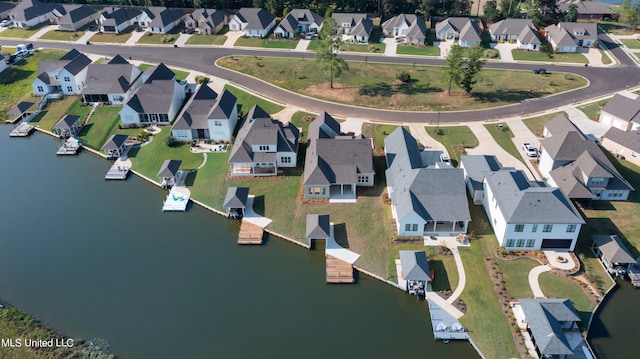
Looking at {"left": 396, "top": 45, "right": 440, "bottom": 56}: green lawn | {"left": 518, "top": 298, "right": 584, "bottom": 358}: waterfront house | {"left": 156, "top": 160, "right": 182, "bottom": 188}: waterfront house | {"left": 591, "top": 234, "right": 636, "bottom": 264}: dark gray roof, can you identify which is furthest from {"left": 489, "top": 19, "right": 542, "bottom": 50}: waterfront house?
{"left": 156, "top": 160, "right": 182, "bottom": 188}: waterfront house

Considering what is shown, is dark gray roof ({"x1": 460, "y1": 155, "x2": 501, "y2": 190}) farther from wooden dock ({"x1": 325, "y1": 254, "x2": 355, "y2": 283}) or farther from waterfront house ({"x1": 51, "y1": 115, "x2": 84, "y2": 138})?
waterfront house ({"x1": 51, "y1": 115, "x2": 84, "y2": 138})

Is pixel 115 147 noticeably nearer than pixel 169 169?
No

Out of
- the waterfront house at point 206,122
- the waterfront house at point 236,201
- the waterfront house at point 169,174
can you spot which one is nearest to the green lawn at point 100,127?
the waterfront house at point 206,122

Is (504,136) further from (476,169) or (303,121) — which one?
(303,121)

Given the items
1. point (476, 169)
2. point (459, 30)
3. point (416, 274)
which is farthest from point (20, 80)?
point (459, 30)

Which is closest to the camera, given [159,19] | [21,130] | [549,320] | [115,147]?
[549,320]

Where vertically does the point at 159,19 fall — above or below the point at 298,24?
above

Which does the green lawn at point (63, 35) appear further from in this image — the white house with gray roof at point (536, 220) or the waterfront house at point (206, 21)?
the white house with gray roof at point (536, 220)
